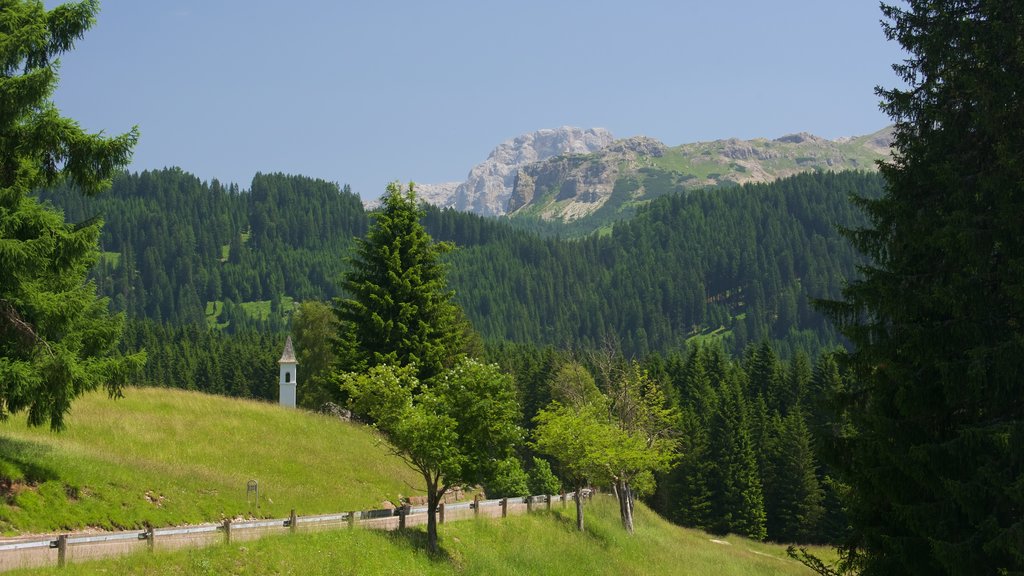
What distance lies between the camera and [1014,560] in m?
16.4

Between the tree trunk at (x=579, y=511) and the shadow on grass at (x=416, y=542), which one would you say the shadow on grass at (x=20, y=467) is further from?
the tree trunk at (x=579, y=511)

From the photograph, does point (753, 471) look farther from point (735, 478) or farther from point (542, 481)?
point (542, 481)

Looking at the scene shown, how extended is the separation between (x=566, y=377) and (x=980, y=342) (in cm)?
6992

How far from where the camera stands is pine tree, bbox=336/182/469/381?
4831cm

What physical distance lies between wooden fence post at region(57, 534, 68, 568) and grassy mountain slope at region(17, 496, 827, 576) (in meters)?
0.22

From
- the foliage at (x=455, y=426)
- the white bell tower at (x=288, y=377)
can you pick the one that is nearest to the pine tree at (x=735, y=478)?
the white bell tower at (x=288, y=377)

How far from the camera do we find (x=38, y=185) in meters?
23.3

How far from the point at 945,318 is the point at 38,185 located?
68.0 feet

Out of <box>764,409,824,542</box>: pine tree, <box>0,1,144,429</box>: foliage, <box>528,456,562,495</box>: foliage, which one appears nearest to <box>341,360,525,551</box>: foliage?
<box>0,1,144,429</box>: foliage

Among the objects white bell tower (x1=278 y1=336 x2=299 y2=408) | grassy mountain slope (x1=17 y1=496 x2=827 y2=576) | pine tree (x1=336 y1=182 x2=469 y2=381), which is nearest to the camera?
grassy mountain slope (x1=17 y1=496 x2=827 y2=576)

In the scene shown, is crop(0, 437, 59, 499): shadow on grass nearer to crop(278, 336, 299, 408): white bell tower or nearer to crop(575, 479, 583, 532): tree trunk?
crop(575, 479, 583, 532): tree trunk

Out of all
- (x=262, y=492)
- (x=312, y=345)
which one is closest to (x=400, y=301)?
(x=262, y=492)

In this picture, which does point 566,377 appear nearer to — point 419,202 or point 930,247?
point 419,202

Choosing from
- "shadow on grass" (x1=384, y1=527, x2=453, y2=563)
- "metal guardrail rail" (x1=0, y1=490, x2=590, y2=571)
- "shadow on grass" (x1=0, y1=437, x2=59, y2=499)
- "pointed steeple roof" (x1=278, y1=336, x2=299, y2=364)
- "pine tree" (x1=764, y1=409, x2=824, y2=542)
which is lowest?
"pine tree" (x1=764, y1=409, x2=824, y2=542)
